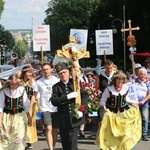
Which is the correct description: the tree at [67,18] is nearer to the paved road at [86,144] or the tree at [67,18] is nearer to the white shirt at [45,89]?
the paved road at [86,144]

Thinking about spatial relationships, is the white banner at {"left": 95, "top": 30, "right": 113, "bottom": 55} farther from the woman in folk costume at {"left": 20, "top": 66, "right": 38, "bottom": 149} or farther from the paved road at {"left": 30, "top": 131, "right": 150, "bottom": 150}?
the woman in folk costume at {"left": 20, "top": 66, "right": 38, "bottom": 149}

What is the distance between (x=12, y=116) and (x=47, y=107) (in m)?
1.49

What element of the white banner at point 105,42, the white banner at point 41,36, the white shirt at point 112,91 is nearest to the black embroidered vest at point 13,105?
the white shirt at point 112,91

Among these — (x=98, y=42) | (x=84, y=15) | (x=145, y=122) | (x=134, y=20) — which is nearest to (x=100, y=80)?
(x=145, y=122)

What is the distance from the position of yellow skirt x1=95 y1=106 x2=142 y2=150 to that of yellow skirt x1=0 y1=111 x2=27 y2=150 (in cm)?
135

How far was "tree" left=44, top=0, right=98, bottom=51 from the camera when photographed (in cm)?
7464

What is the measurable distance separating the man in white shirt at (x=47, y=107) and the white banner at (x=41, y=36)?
15.9ft

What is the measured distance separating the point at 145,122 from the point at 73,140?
401 cm

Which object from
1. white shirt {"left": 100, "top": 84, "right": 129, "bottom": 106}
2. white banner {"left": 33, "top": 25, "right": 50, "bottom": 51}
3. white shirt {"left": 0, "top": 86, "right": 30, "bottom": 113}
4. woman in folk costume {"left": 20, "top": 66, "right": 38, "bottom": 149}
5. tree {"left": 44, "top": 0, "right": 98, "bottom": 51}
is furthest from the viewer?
tree {"left": 44, "top": 0, "right": 98, "bottom": 51}

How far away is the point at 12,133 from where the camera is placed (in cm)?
775

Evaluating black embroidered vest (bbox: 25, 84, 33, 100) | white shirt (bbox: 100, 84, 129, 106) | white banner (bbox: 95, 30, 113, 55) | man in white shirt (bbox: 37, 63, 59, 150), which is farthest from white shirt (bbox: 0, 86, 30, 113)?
white banner (bbox: 95, 30, 113, 55)

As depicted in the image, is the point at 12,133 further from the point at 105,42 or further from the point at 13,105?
the point at 105,42

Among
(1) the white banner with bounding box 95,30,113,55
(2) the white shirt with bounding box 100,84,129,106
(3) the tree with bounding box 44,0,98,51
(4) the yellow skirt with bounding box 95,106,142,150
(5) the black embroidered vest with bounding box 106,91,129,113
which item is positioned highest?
(3) the tree with bounding box 44,0,98,51

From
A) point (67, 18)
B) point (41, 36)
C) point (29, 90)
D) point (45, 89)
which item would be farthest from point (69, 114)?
point (67, 18)
